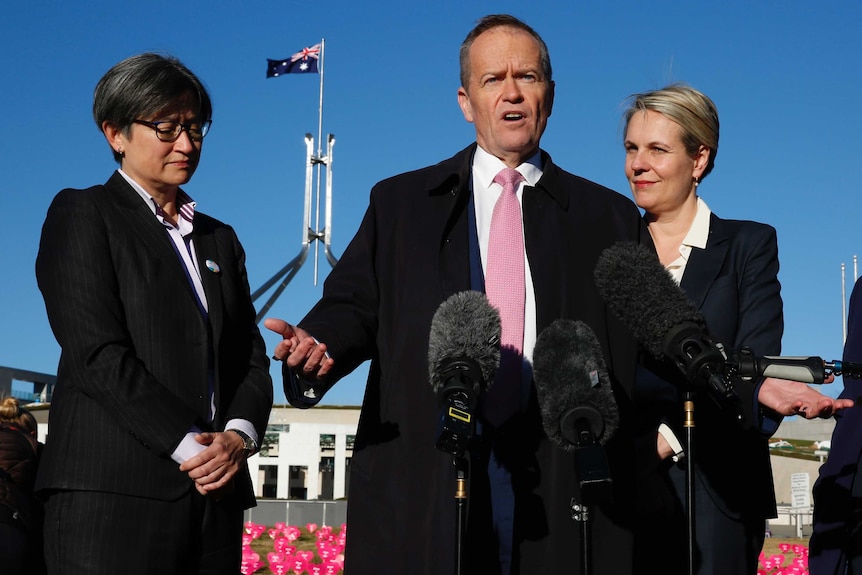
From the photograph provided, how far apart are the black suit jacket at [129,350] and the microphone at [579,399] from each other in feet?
4.08


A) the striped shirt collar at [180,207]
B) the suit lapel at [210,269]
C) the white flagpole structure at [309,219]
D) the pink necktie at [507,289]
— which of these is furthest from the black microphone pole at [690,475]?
the white flagpole structure at [309,219]

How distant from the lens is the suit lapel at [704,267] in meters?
4.66

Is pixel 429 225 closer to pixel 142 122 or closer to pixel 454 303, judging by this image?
pixel 454 303

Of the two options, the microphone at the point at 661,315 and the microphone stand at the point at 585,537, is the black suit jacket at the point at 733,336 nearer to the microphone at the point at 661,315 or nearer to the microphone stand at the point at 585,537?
the microphone at the point at 661,315

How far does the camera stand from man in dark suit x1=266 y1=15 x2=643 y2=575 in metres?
3.56

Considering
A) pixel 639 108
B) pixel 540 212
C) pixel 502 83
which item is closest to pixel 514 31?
pixel 502 83

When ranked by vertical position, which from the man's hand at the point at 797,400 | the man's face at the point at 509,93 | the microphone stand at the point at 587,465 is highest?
the man's face at the point at 509,93

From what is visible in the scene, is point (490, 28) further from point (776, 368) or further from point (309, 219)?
point (309, 219)

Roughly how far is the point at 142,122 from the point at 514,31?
1390 millimetres

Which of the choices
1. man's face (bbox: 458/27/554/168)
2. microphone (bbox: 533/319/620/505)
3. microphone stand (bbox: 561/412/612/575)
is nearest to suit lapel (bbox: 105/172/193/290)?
man's face (bbox: 458/27/554/168)

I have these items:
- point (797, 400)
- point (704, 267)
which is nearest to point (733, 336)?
point (704, 267)

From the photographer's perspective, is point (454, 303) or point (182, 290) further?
point (182, 290)

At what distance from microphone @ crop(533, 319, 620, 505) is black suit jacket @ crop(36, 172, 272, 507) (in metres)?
1.24

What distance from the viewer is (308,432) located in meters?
22.6
